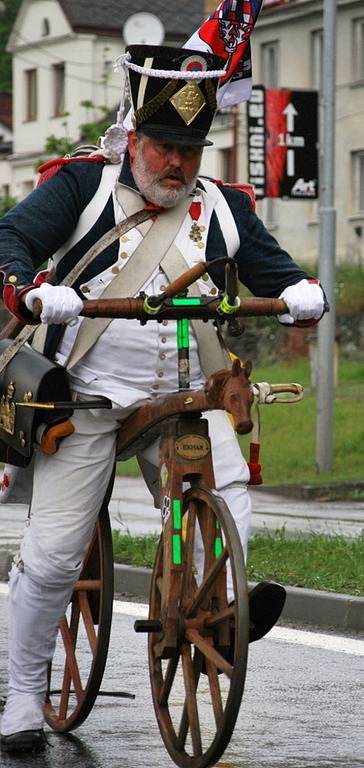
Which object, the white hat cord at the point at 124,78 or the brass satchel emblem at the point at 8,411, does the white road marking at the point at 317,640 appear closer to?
the brass satchel emblem at the point at 8,411

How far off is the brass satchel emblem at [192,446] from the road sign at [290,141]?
16.4 metres

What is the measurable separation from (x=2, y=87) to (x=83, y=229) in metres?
65.9

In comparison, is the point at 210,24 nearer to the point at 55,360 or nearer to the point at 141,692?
the point at 55,360

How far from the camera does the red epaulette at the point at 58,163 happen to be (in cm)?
564

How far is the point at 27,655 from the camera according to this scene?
5.69m

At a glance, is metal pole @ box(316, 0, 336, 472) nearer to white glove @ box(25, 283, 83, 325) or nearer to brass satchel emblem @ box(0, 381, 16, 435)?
brass satchel emblem @ box(0, 381, 16, 435)

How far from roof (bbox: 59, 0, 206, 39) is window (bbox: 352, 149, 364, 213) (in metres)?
13.0

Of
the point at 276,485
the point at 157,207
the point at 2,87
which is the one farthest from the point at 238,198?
the point at 2,87

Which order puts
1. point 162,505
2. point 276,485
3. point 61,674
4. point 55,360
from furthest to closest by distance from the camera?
point 276,485, point 61,674, point 55,360, point 162,505

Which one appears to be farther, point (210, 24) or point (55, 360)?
point (210, 24)

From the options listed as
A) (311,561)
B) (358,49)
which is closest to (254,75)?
(358,49)

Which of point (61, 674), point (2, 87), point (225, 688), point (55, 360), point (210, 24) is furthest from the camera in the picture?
point (2, 87)

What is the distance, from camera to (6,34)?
237 feet

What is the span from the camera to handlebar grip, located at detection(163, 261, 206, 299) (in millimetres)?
5004
